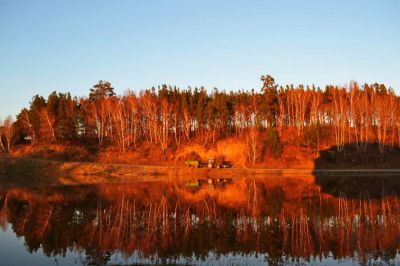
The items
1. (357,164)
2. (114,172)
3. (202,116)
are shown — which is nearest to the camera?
(114,172)

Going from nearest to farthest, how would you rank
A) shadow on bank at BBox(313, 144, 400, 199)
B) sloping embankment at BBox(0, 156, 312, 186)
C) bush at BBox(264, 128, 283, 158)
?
shadow on bank at BBox(313, 144, 400, 199) → sloping embankment at BBox(0, 156, 312, 186) → bush at BBox(264, 128, 283, 158)

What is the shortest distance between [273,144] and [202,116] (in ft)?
66.0

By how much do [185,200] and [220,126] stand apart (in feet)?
176

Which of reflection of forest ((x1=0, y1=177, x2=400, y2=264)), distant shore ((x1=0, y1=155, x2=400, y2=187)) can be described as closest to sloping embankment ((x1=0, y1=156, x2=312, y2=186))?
distant shore ((x1=0, y1=155, x2=400, y2=187))

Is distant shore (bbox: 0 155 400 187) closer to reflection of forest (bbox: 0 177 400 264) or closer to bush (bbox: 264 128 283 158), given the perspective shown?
bush (bbox: 264 128 283 158)

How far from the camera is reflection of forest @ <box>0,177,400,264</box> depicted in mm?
18531

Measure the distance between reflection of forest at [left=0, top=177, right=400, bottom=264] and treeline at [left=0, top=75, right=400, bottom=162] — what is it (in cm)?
4560

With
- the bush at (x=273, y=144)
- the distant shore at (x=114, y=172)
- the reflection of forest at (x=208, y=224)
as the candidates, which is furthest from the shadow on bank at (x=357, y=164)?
the reflection of forest at (x=208, y=224)

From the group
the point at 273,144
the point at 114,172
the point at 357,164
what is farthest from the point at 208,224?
the point at 357,164

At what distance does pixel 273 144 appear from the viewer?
7144 cm

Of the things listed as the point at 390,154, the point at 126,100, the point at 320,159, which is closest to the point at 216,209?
the point at 320,159

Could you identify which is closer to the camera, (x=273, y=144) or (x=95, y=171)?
(x=95, y=171)

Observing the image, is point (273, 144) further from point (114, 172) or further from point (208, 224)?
point (208, 224)

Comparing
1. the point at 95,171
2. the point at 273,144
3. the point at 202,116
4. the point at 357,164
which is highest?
the point at 202,116
